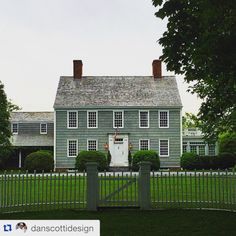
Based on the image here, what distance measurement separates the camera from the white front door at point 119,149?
40.1m

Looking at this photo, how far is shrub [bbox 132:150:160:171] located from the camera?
37531mm

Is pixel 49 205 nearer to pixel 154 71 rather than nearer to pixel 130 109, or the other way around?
pixel 130 109

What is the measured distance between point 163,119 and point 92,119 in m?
6.07

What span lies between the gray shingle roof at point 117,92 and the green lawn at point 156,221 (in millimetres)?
27390

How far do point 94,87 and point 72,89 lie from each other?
77.6 inches

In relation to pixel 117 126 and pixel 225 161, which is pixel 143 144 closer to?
pixel 117 126

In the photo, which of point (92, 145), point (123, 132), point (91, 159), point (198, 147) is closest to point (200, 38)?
point (91, 159)

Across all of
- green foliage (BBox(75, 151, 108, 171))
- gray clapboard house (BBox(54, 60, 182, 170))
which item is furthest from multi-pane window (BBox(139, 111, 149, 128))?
green foliage (BBox(75, 151, 108, 171))

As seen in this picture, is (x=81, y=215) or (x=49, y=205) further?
(x=49, y=205)

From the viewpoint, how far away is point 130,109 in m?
40.7

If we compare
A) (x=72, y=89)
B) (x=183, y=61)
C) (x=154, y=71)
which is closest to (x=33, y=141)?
(x=72, y=89)

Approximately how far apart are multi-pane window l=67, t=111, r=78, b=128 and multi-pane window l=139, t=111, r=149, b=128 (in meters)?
5.47

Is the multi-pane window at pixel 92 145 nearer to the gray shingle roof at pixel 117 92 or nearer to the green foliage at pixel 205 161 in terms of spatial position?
the gray shingle roof at pixel 117 92

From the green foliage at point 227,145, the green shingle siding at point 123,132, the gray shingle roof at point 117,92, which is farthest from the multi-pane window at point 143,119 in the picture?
the green foliage at point 227,145
